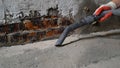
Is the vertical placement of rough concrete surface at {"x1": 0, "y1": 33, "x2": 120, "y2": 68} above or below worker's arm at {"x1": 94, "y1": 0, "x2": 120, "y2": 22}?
below

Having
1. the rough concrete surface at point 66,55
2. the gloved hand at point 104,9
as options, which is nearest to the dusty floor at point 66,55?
the rough concrete surface at point 66,55

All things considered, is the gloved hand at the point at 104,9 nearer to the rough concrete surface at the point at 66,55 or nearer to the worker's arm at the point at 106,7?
the worker's arm at the point at 106,7

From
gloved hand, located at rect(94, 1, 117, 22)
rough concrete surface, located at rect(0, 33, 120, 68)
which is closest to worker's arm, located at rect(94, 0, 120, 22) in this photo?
gloved hand, located at rect(94, 1, 117, 22)

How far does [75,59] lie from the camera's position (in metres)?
1.42

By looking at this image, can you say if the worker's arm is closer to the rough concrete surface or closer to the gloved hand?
the gloved hand

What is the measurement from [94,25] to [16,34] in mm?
695

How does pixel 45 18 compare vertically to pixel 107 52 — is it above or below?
above

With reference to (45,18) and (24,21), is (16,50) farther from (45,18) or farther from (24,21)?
(45,18)

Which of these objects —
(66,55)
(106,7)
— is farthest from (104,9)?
(66,55)

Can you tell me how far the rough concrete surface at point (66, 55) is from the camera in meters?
1.38

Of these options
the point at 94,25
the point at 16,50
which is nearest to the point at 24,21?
the point at 16,50

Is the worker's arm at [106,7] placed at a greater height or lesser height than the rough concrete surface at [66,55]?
greater

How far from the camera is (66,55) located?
1.48 meters

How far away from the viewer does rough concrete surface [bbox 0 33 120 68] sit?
138 cm
